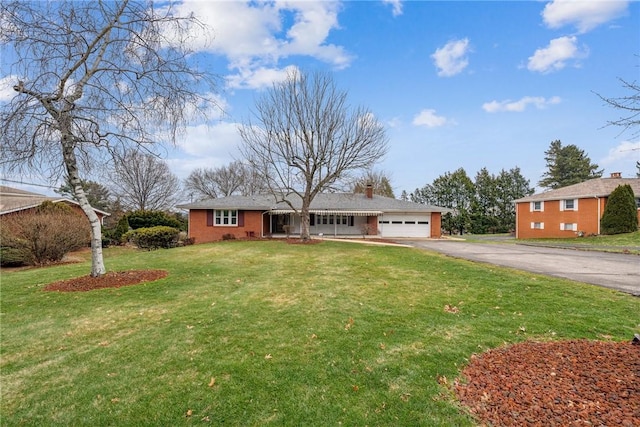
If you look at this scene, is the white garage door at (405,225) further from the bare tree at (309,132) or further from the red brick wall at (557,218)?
the red brick wall at (557,218)

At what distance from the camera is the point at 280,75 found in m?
18.1

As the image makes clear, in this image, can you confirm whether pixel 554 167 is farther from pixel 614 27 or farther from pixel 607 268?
pixel 614 27

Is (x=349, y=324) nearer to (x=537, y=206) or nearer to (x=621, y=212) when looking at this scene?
(x=621, y=212)

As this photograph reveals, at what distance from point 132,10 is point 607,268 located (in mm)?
15739

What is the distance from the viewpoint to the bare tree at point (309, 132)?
1836 cm

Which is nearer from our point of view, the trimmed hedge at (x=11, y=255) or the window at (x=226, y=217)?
the trimmed hedge at (x=11, y=255)

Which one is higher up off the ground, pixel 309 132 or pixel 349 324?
pixel 309 132

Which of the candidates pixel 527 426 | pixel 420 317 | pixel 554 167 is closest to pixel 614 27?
pixel 420 317

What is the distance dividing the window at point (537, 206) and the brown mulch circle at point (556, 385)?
30075mm

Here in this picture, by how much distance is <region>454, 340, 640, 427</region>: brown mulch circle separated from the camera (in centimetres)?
268

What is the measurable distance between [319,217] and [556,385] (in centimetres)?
2483

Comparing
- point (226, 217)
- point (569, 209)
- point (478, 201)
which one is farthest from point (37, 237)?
point (478, 201)

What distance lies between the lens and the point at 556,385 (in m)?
3.15

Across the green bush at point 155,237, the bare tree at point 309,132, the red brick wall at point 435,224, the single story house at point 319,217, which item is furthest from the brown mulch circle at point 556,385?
the red brick wall at point 435,224
